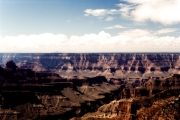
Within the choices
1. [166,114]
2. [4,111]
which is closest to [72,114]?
[4,111]

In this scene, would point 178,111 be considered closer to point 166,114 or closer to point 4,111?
point 166,114

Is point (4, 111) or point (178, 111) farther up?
point (178, 111)

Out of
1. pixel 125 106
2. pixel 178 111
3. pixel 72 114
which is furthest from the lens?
pixel 72 114

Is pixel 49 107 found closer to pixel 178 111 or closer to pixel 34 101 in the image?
pixel 34 101

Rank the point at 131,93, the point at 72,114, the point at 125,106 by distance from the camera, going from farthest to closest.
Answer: the point at 72,114
the point at 131,93
the point at 125,106

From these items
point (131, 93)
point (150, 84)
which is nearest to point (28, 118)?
point (131, 93)

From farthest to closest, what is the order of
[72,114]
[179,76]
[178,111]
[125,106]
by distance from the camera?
[72,114] → [179,76] → [125,106] → [178,111]

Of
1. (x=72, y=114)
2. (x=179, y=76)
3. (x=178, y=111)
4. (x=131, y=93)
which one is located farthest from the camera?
(x=72, y=114)

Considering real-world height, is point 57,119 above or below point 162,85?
below

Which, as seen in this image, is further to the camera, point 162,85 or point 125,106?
point 162,85
